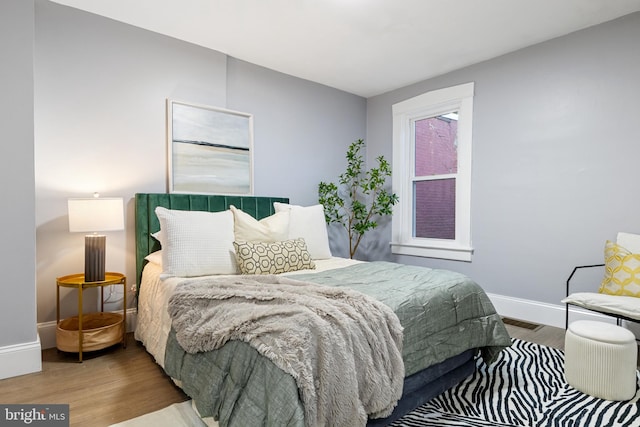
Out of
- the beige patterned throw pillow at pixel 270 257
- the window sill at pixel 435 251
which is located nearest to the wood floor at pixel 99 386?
the beige patterned throw pillow at pixel 270 257

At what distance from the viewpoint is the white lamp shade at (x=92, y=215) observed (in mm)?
2361

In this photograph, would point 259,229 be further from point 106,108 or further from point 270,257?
point 106,108

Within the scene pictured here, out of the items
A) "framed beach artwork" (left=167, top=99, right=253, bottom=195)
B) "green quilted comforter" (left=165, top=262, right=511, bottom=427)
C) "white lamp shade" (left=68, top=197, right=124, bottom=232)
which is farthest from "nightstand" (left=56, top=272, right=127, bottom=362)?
"framed beach artwork" (left=167, top=99, right=253, bottom=195)

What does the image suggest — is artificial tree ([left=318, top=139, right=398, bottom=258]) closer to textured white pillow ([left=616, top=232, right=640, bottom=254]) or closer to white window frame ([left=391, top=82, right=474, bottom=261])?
white window frame ([left=391, top=82, right=474, bottom=261])

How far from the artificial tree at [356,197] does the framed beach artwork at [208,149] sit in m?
1.05

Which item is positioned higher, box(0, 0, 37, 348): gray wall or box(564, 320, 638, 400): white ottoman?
box(0, 0, 37, 348): gray wall

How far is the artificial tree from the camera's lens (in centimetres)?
417

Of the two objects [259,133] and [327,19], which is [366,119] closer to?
[259,133]

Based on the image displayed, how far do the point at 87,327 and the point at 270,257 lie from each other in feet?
4.90

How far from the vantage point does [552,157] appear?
3172mm

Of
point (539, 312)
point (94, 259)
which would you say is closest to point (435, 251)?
point (539, 312)

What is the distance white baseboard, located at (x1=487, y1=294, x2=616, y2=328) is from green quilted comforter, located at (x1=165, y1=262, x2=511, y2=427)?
1400 millimetres

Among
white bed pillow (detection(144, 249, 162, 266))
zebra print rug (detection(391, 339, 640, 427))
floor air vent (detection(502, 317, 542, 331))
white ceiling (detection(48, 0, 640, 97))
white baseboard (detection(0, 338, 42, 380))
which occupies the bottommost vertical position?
floor air vent (detection(502, 317, 542, 331))

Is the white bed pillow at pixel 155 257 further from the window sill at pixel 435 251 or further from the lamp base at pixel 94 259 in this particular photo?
the window sill at pixel 435 251
